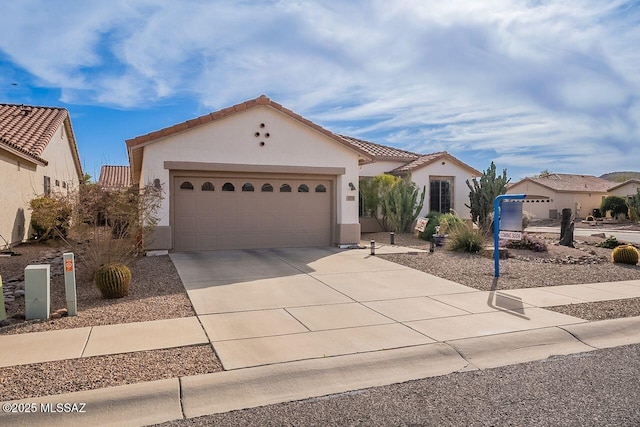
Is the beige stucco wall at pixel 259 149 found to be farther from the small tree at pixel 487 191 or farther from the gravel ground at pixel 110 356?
the small tree at pixel 487 191

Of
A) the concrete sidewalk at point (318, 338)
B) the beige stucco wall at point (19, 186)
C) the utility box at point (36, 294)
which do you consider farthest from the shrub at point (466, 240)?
the utility box at point (36, 294)

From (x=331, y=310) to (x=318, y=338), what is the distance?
157cm

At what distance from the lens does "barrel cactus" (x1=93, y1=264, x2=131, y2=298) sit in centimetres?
816

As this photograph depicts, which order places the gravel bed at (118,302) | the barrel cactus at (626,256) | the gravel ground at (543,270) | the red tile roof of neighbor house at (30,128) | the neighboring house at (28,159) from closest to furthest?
the gravel bed at (118,302) < the gravel ground at (543,270) < the barrel cactus at (626,256) < the neighboring house at (28,159) < the red tile roof of neighbor house at (30,128)

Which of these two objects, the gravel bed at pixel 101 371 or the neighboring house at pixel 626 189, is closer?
the gravel bed at pixel 101 371

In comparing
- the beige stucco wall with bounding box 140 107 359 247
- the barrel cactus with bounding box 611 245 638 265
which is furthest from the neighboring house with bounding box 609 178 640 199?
the beige stucco wall with bounding box 140 107 359 247

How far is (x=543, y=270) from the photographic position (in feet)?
39.2

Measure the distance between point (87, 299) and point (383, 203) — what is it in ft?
47.5

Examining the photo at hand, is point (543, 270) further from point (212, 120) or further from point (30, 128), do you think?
point (30, 128)

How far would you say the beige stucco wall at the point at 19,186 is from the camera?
50.4ft

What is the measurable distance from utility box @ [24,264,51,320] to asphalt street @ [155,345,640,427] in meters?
3.90

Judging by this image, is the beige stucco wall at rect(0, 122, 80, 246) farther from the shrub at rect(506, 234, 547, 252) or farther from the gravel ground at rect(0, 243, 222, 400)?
the shrub at rect(506, 234, 547, 252)

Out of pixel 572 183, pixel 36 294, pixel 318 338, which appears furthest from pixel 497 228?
pixel 572 183

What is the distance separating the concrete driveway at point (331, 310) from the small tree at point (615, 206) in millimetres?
35573
